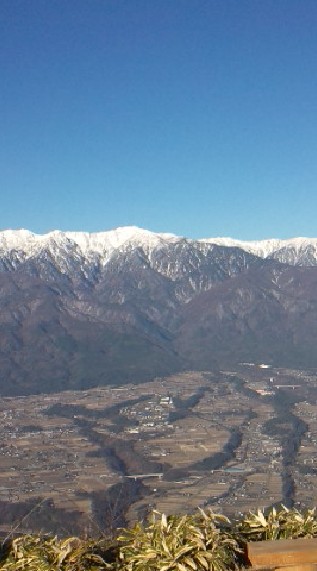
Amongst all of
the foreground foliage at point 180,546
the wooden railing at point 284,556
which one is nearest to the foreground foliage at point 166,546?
the foreground foliage at point 180,546

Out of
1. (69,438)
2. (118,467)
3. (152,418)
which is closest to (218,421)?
(152,418)

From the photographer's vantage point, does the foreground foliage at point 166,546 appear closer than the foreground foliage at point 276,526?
Yes

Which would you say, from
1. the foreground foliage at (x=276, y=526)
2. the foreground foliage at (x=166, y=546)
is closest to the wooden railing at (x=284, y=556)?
the foreground foliage at (x=166, y=546)

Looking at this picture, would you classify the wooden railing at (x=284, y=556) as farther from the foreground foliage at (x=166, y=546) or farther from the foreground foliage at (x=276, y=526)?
the foreground foliage at (x=276, y=526)

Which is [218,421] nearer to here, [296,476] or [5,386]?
[296,476]

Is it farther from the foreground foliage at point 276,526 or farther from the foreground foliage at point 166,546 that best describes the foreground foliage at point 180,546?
the foreground foliage at point 276,526

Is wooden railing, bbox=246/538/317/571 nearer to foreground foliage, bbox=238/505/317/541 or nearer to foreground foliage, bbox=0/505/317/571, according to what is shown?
foreground foliage, bbox=0/505/317/571

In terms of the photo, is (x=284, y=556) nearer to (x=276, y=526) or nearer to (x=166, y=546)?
(x=276, y=526)

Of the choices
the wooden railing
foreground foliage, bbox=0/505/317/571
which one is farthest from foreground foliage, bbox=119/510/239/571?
the wooden railing
